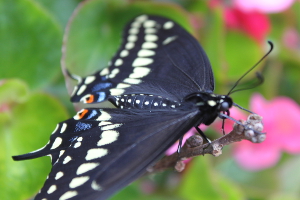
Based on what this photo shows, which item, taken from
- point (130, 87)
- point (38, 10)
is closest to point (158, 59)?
point (130, 87)

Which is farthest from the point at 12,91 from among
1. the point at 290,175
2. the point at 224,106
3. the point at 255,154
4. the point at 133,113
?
the point at 290,175

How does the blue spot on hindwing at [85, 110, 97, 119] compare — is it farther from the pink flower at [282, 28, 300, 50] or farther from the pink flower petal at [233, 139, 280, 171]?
the pink flower at [282, 28, 300, 50]

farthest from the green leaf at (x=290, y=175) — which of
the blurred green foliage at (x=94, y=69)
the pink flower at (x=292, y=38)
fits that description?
the pink flower at (x=292, y=38)

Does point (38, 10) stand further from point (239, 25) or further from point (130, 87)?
point (239, 25)

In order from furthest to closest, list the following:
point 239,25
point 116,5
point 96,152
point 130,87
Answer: point 239,25 < point 116,5 < point 130,87 < point 96,152

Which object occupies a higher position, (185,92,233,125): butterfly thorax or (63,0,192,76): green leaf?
(63,0,192,76): green leaf

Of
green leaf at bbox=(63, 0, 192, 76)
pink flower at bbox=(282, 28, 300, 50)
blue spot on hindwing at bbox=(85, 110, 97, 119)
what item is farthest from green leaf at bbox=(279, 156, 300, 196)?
blue spot on hindwing at bbox=(85, 110, 97, 119)
